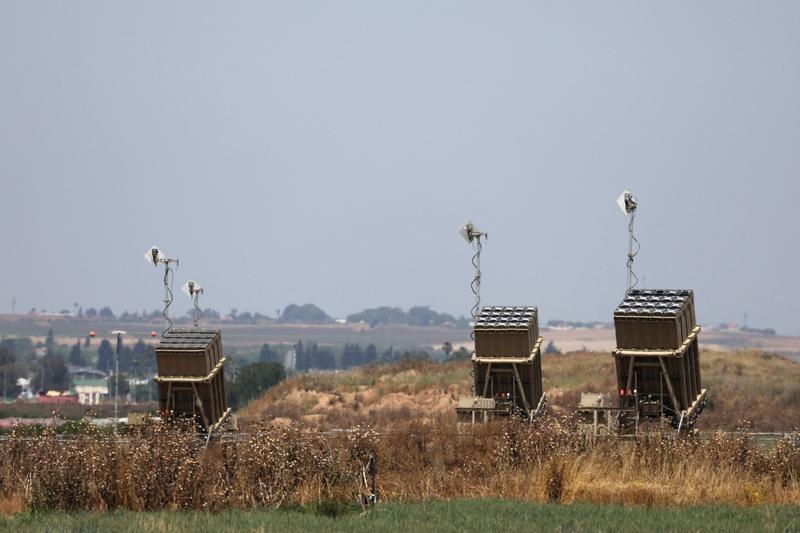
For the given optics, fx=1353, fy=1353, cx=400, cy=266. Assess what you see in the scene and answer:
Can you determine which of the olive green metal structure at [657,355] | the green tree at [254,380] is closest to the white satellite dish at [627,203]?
the olive green metal structure at [657,355]

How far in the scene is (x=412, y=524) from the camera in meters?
24.0

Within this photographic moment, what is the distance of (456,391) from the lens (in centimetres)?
5903

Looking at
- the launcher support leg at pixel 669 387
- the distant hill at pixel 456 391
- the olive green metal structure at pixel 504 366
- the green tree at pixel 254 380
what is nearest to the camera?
the launcher support leg at pixel 669 387

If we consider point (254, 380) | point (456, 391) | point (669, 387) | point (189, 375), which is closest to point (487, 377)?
point (669, 387)

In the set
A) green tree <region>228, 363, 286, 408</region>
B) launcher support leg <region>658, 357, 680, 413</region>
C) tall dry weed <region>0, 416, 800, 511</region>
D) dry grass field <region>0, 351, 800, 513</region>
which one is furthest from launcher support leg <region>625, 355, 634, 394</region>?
green tree <region>228, 363, 286, 408</region>

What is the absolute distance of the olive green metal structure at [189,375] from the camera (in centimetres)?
4006

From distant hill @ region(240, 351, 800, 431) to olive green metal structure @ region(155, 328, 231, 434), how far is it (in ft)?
33.7

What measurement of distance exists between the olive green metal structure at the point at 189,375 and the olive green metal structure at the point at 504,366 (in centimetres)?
780

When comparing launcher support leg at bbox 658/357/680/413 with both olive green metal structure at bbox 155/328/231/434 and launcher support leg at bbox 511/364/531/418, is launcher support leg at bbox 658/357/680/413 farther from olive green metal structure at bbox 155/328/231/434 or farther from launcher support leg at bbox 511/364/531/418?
olive green metal structure at bbox 155/328/231/434

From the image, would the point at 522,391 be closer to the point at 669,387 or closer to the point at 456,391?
the point at 669,387

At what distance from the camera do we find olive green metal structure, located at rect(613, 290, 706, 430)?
36.6 m

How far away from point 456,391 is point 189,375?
68.6 feet

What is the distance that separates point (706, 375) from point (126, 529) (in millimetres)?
43700

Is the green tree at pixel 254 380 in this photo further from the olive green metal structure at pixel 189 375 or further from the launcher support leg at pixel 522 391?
the olive green metal structure at pixel 189 375
